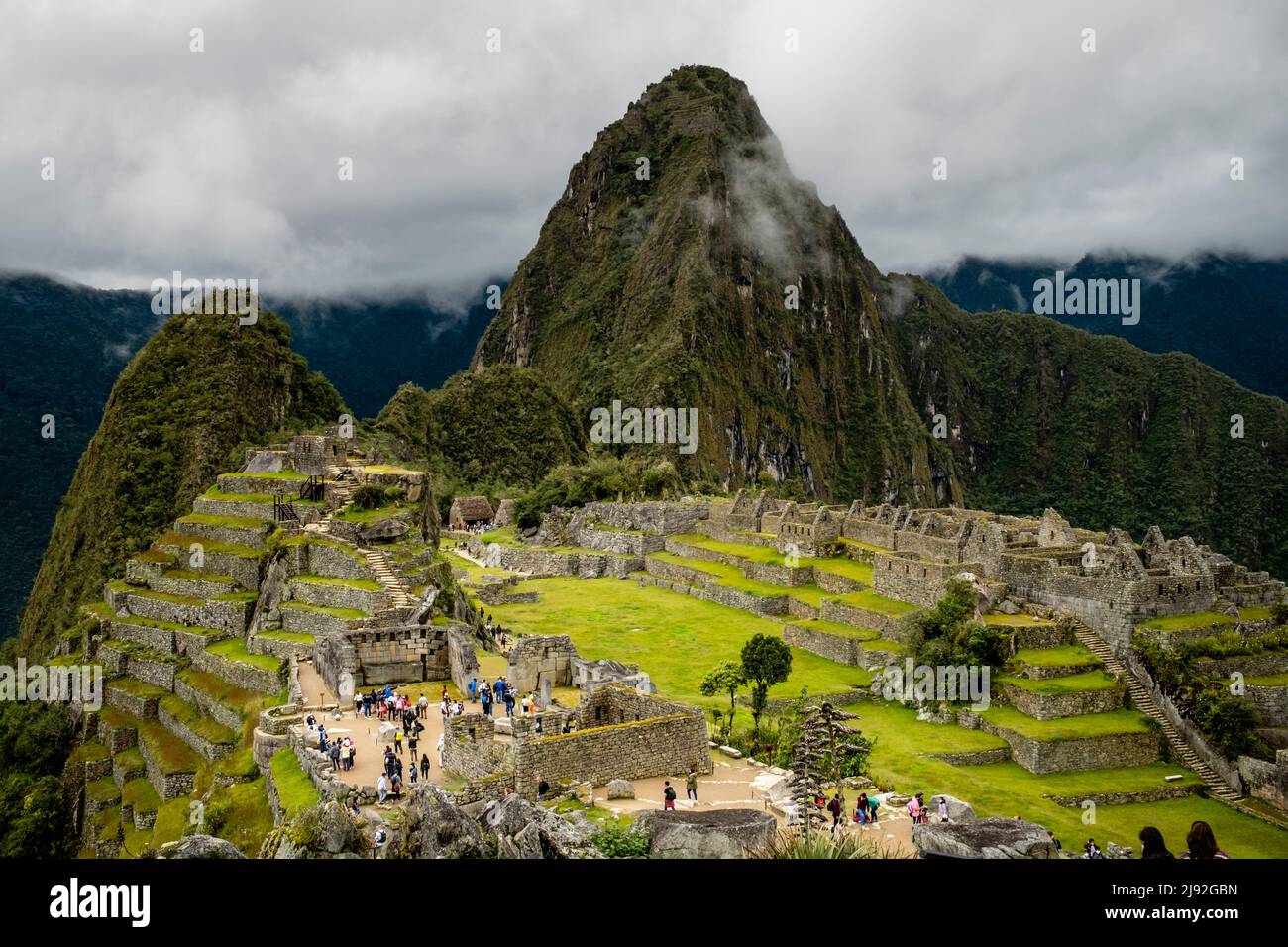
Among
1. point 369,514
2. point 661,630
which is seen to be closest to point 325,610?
point 369,514

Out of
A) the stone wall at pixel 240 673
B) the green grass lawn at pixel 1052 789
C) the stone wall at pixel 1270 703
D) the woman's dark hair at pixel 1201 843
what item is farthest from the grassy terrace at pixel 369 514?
the woman's dark hair at pixel 1201 843

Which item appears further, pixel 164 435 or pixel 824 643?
pixel 164 435

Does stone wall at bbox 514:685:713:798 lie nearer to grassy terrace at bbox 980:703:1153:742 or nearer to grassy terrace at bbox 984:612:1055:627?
grassy terrace at bbox 980:703:1153:742

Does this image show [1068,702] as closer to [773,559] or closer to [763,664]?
[763,664]

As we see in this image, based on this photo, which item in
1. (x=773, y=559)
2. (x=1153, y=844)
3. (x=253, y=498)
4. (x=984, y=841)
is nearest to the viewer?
(x=1153, y=844)

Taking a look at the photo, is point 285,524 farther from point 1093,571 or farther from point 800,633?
point 1093,571

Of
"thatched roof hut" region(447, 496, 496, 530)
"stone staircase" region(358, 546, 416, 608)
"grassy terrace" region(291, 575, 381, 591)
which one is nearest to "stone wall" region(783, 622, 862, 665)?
"stone staircase" region(358, 546, 416, 608)

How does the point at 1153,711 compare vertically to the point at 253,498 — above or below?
below
